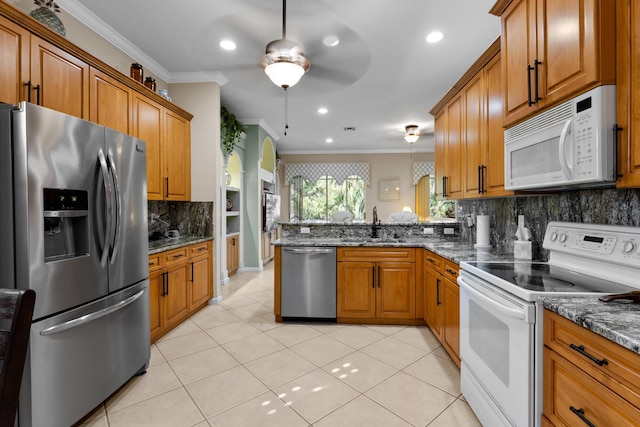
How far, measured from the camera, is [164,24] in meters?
2.79

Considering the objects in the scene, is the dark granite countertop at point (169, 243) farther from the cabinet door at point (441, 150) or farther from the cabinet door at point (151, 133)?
the cabinet door at point (441, 150)

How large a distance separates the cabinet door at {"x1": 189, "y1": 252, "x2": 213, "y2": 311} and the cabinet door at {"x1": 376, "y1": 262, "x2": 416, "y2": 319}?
206 cm

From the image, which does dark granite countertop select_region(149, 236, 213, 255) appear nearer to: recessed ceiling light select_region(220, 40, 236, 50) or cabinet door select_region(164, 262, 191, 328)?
cabinet door select_region(164, 262, 191, 328)

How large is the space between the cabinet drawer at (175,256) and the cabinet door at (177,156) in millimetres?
620

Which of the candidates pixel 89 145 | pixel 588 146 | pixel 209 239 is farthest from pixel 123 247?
pixel 588 146

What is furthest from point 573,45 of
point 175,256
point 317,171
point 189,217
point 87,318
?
point 317,171

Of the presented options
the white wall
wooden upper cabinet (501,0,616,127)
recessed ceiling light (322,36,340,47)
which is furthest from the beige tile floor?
the white wall

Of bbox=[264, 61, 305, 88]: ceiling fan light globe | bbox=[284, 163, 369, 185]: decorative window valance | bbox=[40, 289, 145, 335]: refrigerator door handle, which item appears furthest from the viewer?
bbox=[284, 163, 369, 185]: decorative window valance

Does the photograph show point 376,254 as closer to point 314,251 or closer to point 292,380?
point 314,251

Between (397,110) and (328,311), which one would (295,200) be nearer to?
(397,110)

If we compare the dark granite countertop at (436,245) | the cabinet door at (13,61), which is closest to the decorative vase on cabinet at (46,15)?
the cabinet door at (13,61)

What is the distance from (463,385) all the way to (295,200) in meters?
7.16

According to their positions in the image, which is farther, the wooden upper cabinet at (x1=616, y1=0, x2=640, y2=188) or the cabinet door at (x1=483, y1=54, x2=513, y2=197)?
the cabinet door at (x1=483, y1=54, x2=513, y2=197)

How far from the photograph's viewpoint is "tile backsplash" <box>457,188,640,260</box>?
155cm
